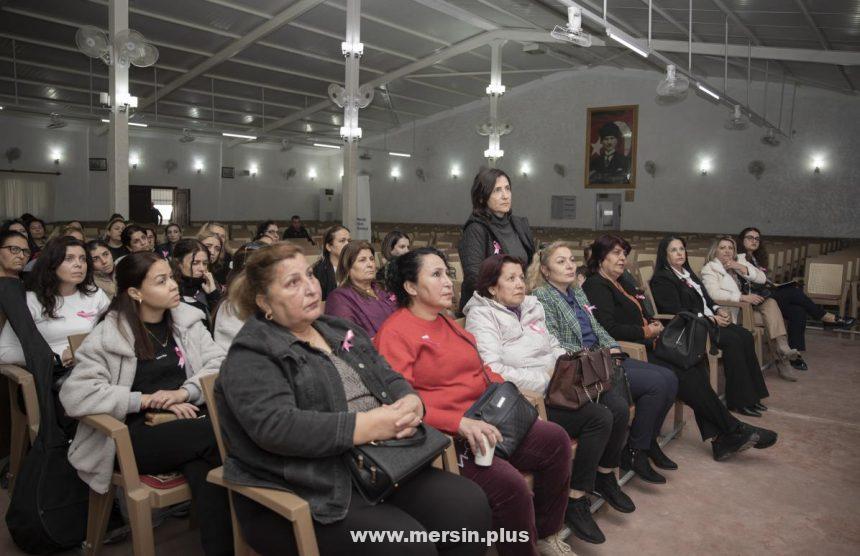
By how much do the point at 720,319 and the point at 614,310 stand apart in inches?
38.0

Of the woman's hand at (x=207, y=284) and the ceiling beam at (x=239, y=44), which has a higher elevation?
the ceiling beam at (x=239, y=44)

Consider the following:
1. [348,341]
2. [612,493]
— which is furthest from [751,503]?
[348,341]

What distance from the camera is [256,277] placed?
71.1 inches

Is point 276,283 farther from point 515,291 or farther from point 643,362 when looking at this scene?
point 643,362

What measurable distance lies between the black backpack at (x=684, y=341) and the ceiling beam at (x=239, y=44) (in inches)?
395

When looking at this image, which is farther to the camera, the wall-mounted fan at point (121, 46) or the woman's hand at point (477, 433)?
the wall-mounted fan at point (121, 46)

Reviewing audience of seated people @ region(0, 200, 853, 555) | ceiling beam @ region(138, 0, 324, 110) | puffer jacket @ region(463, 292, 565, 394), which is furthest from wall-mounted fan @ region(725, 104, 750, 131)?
puffer jacket @ region(463, 292, 565, 394)

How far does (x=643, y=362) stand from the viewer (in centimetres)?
330

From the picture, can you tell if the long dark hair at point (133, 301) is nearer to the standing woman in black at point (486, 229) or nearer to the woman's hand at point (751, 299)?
the standing woman in black at point (486, 229)

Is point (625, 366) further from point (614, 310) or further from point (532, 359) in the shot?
point (532, 359)

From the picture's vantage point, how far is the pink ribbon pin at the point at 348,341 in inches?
74.2

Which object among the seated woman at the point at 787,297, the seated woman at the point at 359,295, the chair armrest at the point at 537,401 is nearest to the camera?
the chair armrest at the point at 537,401

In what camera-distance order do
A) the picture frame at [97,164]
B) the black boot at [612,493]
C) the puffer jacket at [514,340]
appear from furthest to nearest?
1. the picture frame at [97,164]
2. the black boot at [612,493]
3. the puffer jacket at [514,340]

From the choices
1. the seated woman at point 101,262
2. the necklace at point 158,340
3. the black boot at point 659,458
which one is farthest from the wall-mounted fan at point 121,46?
the black boot at point 659,458
